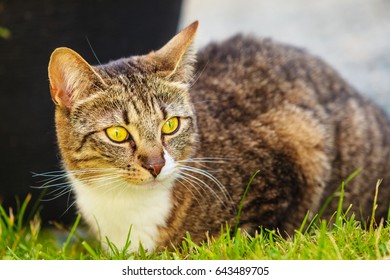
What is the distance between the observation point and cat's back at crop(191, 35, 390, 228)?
3.11m

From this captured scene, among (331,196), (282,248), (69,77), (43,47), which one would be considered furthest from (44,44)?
(282,248)

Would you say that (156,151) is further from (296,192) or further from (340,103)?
(340,103)

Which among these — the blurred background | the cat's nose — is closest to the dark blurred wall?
the blurred background

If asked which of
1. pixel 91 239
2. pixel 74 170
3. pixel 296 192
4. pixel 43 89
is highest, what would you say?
pixel 43 89

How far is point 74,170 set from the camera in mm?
2793

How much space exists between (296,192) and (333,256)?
0.85 metres

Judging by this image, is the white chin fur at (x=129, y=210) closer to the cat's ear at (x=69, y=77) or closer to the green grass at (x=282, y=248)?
the green grass at (x=282, y=248)

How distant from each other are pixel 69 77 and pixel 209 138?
75cm

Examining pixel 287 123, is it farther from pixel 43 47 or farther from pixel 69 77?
pixel 43 47

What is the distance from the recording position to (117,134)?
264cm

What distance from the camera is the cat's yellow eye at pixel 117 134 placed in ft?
8.64

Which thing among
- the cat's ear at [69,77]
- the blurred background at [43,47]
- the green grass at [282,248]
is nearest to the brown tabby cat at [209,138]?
the cat's ear at [69,77]

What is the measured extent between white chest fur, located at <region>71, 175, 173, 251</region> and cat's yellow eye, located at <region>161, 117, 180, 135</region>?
0.24 m
